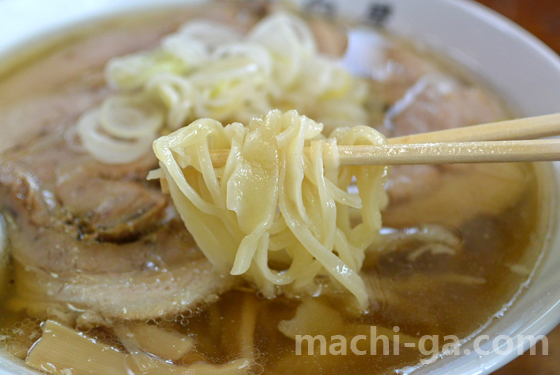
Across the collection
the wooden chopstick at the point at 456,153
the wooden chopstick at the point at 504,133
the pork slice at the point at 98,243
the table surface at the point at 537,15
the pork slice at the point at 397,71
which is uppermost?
the wooden chopstick at the point at 456,153

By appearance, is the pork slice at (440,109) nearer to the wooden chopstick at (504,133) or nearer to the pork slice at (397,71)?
the pork slice at (397,71)

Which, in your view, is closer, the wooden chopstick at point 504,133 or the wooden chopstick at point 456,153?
the wooden chopstick at point 456,153

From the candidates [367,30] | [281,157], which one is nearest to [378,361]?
[281,157]

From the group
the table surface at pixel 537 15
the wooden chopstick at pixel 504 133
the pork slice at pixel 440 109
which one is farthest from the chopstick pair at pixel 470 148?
the table surface at pixel 537 15

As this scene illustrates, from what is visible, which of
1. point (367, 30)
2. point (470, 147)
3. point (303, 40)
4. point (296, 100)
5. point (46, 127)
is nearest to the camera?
point (470, 147)

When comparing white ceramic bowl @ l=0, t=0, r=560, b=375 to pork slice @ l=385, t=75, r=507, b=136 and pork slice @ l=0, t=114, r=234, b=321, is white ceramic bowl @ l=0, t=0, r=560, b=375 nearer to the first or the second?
pork slice @ l=385, t=75, r=507, b=136

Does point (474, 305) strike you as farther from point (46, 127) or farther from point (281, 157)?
point (46, 127)

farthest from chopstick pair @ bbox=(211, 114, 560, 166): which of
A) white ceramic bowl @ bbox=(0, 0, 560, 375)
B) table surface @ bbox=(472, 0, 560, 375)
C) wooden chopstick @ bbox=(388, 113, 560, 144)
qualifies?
table surface @ bbox=(472, 0, 560, 375)
